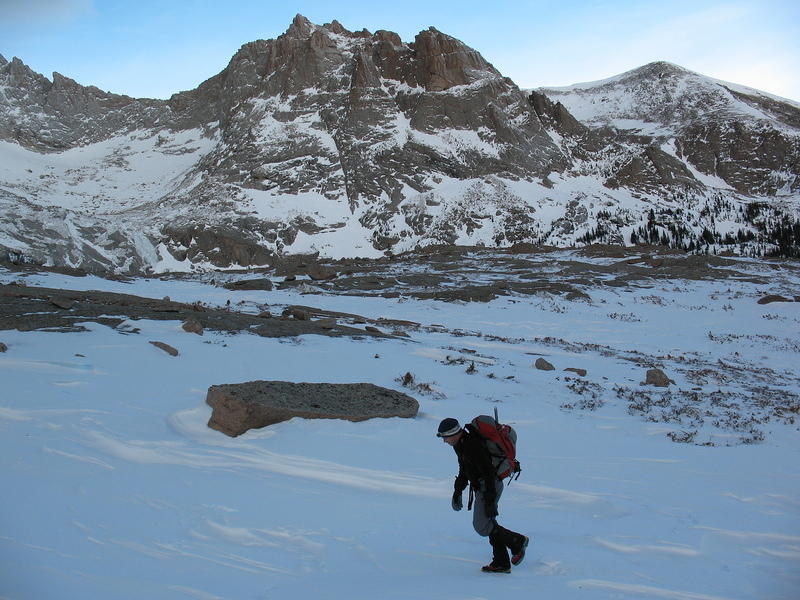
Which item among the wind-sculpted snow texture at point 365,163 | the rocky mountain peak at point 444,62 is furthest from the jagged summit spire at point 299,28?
the rocky mountain peak at point 444,62

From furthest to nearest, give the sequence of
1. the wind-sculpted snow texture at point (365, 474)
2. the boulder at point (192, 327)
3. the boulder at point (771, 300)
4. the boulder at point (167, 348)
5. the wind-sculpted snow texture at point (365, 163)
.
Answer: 1. the wind-sculpted snow texture at point (365, 163)
2. the boulder at point (771, 300)
3. the boulder at point (192, 327)
4. the boulder at point (167, 348)
5. the wind-sculpted snow texture at point (365, 474)

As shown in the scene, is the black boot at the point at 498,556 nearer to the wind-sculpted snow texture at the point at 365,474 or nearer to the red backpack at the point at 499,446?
the wind-sculpted snow texture at the point at 365,474

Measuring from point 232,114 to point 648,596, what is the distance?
123614 millimetres

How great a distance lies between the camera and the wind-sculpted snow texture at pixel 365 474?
486cm

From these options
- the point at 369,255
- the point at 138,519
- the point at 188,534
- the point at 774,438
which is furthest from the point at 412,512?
the point at 369,255

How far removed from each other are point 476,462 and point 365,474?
2.49 meters

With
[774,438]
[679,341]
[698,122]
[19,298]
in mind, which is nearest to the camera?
[774,438]

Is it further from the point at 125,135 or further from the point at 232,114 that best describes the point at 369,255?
the point at 125,135

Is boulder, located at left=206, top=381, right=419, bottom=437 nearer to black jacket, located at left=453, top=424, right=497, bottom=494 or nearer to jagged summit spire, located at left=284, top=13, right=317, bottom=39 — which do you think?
black jacket, located at left=453, top=424, right=497, bottom=494

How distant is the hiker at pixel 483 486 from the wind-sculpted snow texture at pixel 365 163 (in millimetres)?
54233

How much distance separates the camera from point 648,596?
4637 millimetres

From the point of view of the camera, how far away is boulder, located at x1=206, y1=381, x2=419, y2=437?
8352 millimetres

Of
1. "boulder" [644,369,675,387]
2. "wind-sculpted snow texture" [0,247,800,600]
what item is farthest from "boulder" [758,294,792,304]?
"boulder" [644,369,675,387]

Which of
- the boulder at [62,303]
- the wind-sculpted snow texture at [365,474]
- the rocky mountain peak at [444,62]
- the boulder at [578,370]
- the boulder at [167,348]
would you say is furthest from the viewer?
the rocky mountain peak at [444,62]
